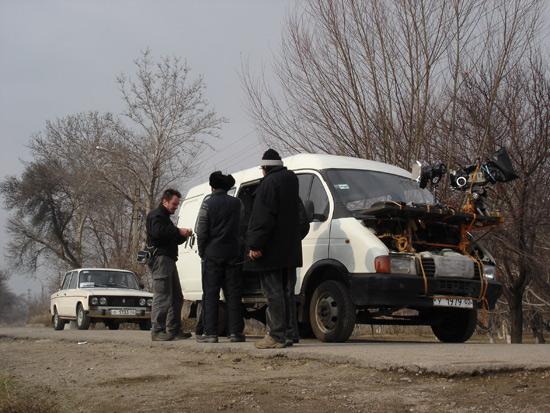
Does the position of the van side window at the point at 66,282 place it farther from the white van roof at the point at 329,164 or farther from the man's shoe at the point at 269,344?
the man's shoe at the point at 269,344

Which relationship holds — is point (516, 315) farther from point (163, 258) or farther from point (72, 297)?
point (163, 258)

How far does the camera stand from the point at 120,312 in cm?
1891

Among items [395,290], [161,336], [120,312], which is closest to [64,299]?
[120,312]

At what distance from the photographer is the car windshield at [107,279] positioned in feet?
65.7

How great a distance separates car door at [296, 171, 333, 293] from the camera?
30.9ft

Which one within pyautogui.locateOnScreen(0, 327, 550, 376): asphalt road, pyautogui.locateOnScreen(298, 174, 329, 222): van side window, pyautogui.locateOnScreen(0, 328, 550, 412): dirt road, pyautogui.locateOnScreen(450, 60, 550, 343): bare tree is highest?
pyautogui.locateOnScreen(450, 60, 550, 343): bare tree

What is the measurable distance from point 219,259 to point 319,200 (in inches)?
58.3

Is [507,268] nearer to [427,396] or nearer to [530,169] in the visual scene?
[530,169]

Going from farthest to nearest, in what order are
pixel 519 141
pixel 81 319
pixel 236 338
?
1. pixel 81 319
2. pixel 519 141
3. pixel 236 338

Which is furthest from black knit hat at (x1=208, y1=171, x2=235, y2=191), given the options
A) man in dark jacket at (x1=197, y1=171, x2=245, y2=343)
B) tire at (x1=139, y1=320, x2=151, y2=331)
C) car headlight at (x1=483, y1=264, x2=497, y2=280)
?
tire at (x1=139, y1=320, x2=151, y2=331)

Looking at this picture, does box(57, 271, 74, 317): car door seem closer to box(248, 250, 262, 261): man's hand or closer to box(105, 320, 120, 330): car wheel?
box(105, 320, 120, 330): car wheel

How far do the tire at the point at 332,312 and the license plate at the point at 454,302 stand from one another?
966 mm

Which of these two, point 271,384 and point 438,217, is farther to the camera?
point 438,217

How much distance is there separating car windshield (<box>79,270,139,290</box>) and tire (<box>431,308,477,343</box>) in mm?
11387
